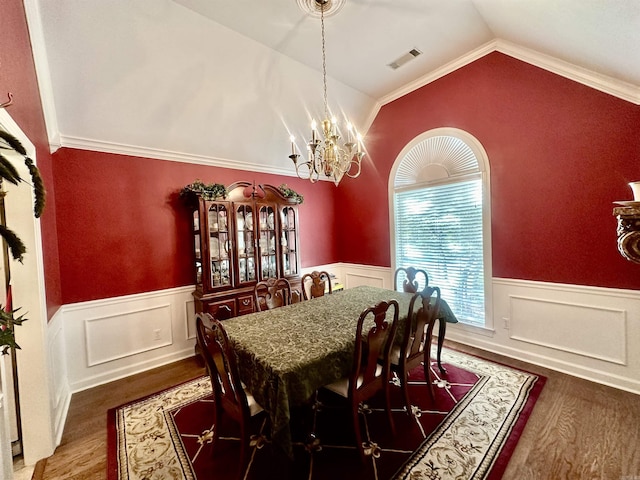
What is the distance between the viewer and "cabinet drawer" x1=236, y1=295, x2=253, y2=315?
3.37m

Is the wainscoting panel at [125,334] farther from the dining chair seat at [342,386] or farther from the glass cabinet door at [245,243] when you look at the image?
the dining chair seat at [342,386]

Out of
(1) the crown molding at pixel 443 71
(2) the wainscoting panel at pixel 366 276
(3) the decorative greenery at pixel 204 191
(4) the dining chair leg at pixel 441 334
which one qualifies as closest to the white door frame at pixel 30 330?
(3) the decorative greenery at pixel 204 191

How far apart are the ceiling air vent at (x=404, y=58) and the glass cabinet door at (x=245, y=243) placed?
243 centimetres

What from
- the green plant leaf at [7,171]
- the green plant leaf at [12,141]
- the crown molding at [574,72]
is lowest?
the green plant leaf at [7,171]

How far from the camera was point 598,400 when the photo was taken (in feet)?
7.55

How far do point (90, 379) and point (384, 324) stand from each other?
303cm

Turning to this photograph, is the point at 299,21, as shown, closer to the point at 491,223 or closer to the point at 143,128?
the point at 143,128

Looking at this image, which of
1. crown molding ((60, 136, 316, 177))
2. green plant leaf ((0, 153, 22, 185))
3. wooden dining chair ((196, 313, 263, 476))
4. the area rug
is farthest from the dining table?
crown molding ((60, 136, 316, 177))

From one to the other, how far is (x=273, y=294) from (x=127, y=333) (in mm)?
1693

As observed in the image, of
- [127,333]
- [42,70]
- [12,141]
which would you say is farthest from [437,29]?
[127,333]

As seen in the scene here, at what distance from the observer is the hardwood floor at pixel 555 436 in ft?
5.54

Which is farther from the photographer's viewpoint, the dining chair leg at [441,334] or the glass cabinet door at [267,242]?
the glass cabinet door at [267,242]

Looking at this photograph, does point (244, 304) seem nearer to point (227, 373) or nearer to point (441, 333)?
point (227, 373)

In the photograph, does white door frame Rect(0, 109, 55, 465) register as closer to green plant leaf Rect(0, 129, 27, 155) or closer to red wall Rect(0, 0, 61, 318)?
red wall Rect(0, 0, 61, 318)
